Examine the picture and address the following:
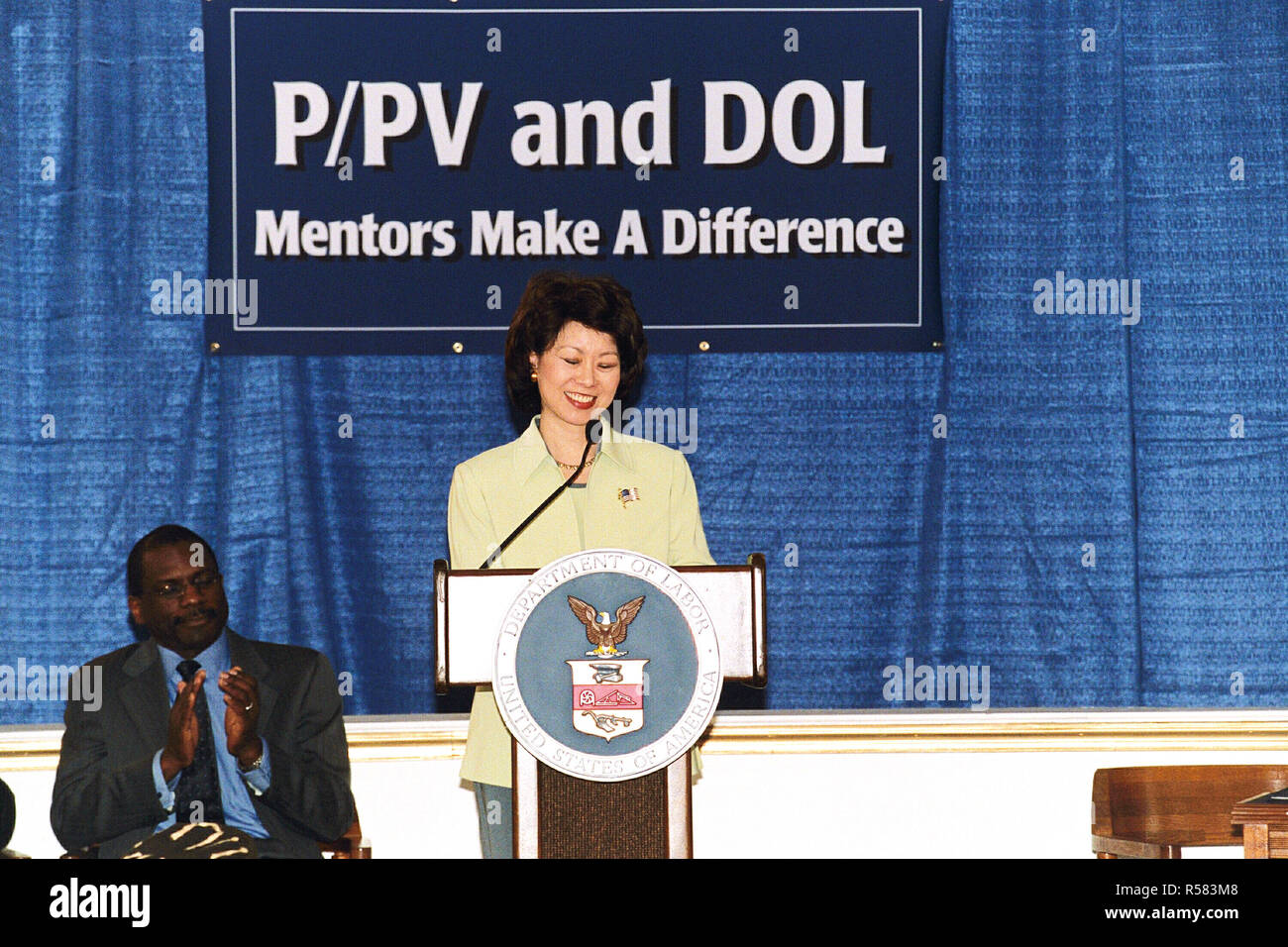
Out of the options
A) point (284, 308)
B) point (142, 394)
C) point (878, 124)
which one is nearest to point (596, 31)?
point (878, 124)

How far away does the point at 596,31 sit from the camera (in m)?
3.99

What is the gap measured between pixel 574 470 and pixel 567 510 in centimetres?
9

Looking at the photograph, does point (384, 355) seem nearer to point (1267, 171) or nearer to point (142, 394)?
point (142, 394)

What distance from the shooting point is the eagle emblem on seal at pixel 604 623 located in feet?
8.02

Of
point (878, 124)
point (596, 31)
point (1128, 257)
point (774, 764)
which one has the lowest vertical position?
point (774, 764)

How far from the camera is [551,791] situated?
2.46m

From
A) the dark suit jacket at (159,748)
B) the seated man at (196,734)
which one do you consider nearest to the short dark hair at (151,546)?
the seated man at (196,734)

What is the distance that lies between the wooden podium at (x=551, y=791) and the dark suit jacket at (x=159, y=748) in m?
0.60

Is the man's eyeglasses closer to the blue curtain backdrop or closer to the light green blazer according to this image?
the light green blazer

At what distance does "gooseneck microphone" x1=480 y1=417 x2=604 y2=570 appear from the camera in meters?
2.69

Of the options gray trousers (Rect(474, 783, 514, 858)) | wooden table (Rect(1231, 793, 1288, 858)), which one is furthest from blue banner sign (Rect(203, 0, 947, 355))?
wooden table (Rect(1231, 793, 1288, 858))

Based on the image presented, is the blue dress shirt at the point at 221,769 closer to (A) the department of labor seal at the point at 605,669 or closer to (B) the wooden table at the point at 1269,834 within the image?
(A) the department of labor seal at the point at 605,669
